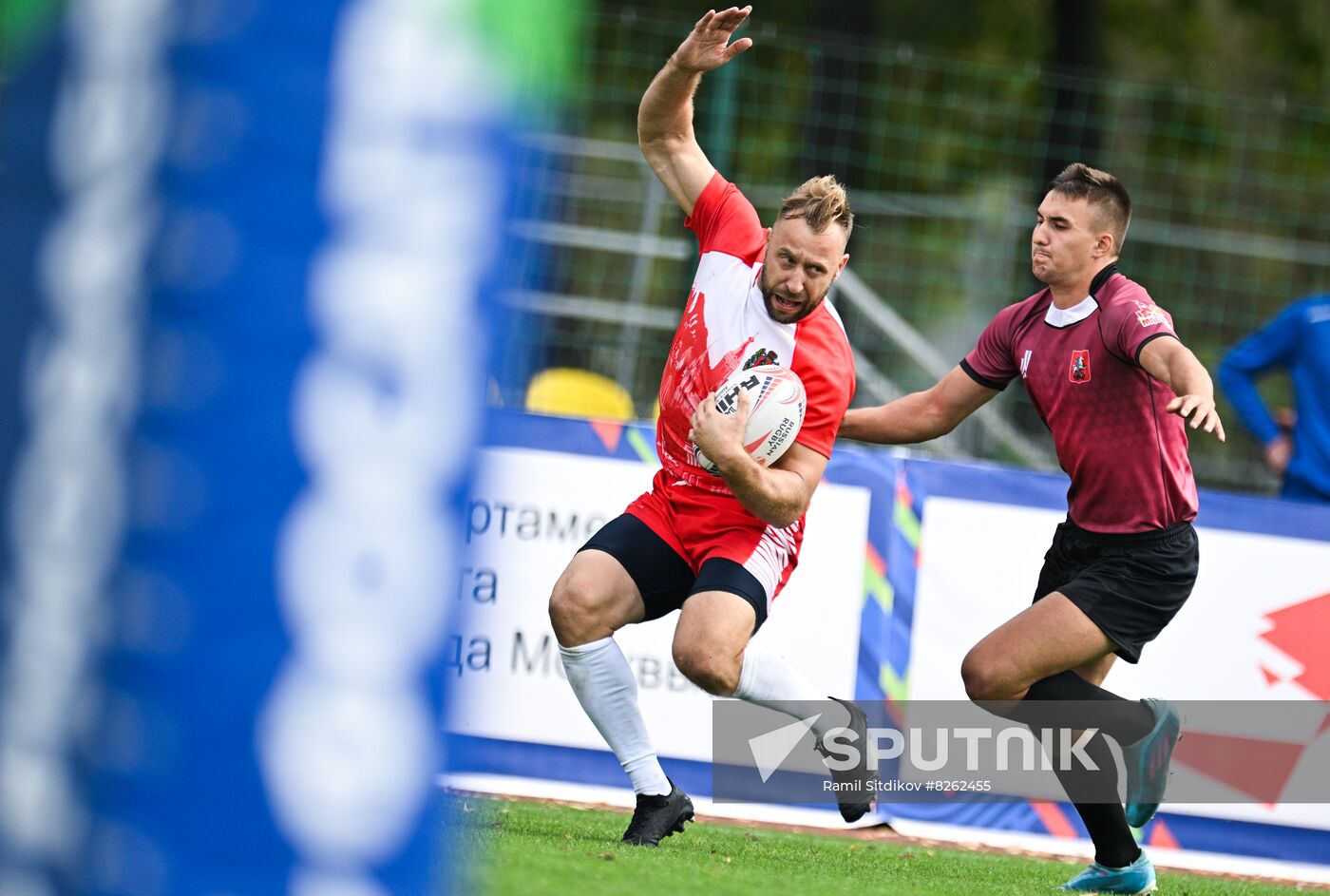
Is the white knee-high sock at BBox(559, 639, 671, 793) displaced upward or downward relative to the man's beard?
downward

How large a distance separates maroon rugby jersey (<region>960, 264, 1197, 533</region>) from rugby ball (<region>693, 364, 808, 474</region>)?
0.94 metres

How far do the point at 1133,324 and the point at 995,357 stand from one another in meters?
0.68

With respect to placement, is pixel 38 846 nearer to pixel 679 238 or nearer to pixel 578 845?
pixel 578 845

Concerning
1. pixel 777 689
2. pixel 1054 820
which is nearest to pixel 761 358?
pixel 777 689

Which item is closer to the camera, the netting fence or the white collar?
the white collar

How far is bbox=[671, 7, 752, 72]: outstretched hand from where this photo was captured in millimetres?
4309

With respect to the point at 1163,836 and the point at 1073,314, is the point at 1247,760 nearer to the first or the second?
the point at 1163,836

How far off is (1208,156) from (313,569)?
29.8ft

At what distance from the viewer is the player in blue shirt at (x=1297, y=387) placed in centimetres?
712

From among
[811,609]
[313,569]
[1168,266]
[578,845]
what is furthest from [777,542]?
[1168,266]

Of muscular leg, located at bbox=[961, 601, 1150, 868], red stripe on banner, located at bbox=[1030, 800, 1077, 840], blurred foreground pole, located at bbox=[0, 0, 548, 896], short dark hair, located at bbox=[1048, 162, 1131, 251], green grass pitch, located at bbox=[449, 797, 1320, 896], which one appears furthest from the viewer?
red stripe on banner, located at bbox=[1030, 800, 1077, 840]

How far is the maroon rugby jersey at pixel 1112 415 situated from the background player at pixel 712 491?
2.31ft

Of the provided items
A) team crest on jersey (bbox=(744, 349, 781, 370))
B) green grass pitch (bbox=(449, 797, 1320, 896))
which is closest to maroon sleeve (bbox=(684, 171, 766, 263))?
team crest on jersey (bbox=(744, 349, 781, 370))

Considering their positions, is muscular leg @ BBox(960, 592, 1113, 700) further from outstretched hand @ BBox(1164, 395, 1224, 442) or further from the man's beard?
the man's beard
